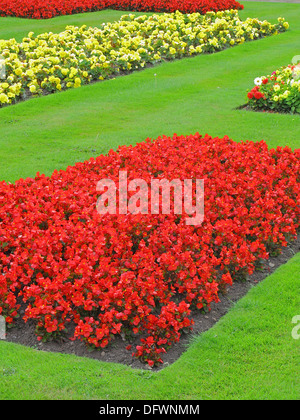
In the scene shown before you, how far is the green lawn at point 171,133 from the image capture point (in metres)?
4.25

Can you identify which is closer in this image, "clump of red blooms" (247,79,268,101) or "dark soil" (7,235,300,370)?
"dark soil" (7,235,300,370)

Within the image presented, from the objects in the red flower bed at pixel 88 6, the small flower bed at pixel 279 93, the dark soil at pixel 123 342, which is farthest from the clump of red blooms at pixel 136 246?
the red flower bed at pixel 88 6

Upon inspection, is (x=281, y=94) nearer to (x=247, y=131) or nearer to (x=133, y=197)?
(x=247, y=131)

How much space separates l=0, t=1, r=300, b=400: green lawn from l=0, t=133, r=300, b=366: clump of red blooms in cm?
28

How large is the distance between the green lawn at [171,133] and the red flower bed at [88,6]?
3.22 feet

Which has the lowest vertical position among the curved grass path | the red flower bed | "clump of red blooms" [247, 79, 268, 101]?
the curved grass path

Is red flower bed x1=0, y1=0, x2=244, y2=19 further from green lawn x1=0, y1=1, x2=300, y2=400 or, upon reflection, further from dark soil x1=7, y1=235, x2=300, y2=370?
dark soil x1=7, y1=235, x2=300, y2=370

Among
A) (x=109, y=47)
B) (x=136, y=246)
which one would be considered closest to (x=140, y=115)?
(x=109, y=47)

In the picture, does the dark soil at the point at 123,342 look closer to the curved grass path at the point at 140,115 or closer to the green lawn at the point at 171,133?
the green lawn at the point at 171,133

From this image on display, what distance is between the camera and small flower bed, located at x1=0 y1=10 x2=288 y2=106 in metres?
12.8

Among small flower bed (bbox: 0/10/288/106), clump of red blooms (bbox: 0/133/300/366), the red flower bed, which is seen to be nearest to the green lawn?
clump of red blooms (bbox: 0/133/300/366)
